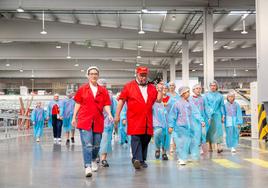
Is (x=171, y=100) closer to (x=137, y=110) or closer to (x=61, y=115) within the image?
(x=137, y=110)

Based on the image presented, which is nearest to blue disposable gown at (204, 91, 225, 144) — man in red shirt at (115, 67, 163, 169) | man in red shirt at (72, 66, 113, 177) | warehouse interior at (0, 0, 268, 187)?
warehouse interior at (0, 0, 268, 187)

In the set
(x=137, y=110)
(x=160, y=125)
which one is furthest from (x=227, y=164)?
(x=137, y=110)

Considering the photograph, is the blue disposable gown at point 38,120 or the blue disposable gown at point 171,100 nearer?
the blue disposable gown at point 171,100

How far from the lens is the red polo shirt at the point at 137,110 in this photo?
8.78 m

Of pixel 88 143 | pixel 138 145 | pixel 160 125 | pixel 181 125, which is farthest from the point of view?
pixel 160 125

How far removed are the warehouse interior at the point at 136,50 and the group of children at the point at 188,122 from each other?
1.84ft

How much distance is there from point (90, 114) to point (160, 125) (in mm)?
2893

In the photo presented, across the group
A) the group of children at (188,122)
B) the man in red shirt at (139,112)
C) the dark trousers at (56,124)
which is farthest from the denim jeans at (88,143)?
the dark trousers at (56,124)

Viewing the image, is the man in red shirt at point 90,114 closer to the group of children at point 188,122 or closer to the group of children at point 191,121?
the group of children at point 188,122

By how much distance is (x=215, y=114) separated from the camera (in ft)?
42.4

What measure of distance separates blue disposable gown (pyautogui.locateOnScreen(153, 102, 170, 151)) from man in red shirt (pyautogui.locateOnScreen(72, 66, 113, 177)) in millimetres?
2319

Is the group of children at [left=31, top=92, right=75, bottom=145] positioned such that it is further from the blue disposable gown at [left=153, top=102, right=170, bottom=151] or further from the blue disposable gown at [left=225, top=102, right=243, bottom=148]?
the blue disposable gown at [left=153, top=102, right=170, bottom=151]

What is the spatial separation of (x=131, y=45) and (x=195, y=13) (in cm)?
1190

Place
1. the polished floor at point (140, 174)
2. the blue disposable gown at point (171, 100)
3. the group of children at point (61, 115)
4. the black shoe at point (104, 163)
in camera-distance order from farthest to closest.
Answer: the group of children at point (61, 115) → the blue disposable gown at point (171, 100) → the black shoe at point (104, 163) → the polished floor at point (140, 174)
